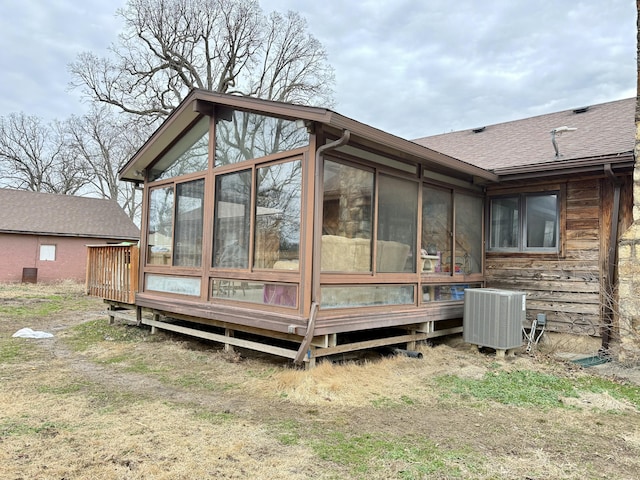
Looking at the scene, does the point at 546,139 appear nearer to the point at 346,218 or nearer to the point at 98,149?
the point at 346,218

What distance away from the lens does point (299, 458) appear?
112 inches

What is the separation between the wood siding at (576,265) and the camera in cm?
626

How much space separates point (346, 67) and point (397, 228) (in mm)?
20205

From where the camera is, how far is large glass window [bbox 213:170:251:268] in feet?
18.3

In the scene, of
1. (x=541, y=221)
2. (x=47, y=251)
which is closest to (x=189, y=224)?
(x=541, y=221)

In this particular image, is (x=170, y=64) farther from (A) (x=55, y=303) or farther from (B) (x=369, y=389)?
(B) (x=369, y=389)

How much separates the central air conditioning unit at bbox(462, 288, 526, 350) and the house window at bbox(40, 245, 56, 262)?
740 inches

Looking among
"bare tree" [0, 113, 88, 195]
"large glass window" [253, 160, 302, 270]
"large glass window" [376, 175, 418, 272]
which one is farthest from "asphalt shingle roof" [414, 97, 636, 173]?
"bare tree" [0, 113, 88, 195]

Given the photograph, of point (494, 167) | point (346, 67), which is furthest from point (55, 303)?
point (346, 67)

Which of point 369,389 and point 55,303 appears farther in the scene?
point 55,303

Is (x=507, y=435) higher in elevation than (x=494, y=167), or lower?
lower

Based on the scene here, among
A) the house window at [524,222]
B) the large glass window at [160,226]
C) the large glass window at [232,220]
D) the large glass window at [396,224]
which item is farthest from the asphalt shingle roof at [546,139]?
the large glass window at [160,226]

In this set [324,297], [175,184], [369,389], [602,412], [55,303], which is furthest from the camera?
[55,303]

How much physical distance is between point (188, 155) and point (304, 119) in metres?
2.73
